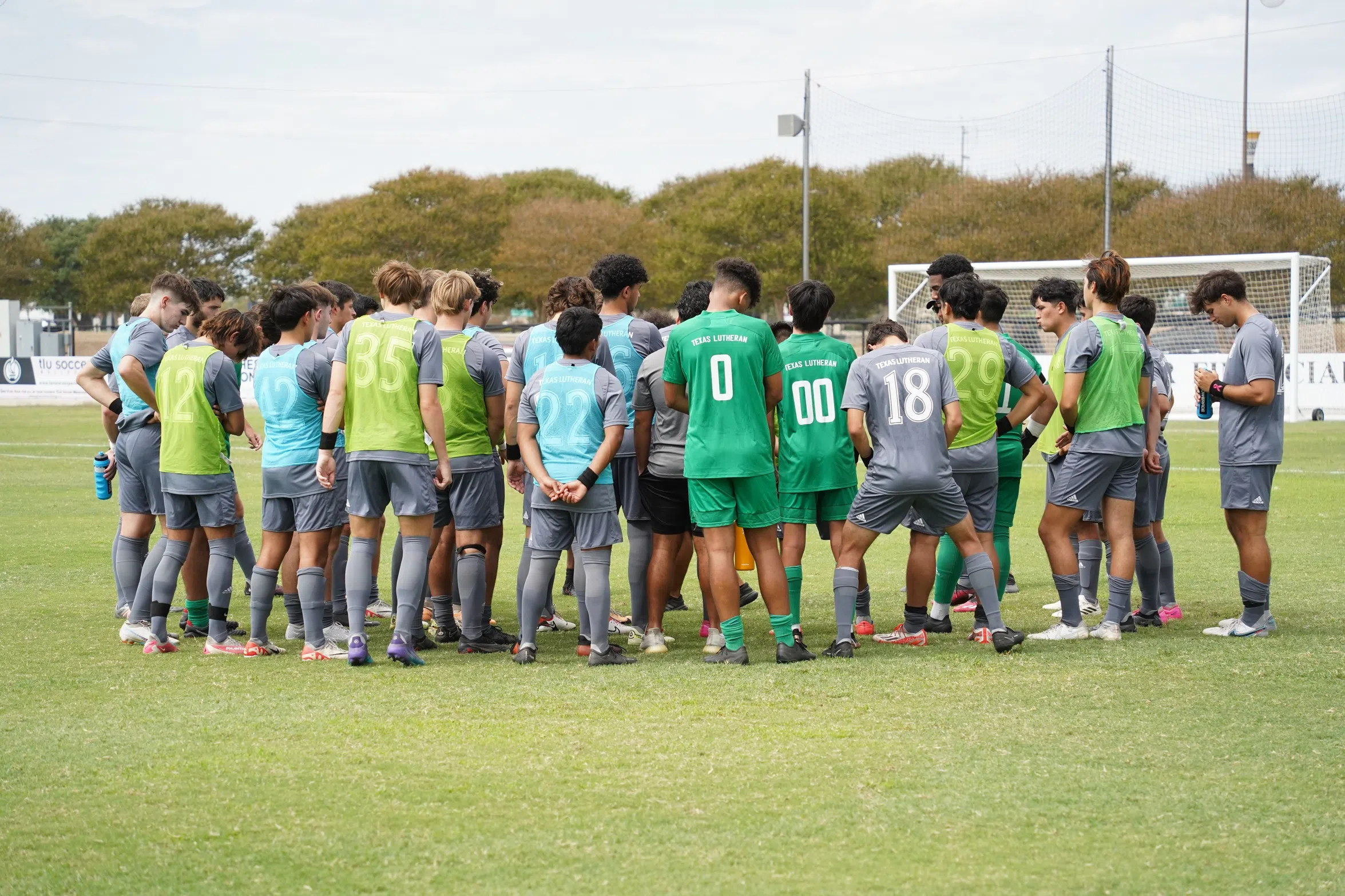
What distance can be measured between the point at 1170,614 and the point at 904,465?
7.90 feet

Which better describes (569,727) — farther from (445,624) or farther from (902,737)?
(445,624)

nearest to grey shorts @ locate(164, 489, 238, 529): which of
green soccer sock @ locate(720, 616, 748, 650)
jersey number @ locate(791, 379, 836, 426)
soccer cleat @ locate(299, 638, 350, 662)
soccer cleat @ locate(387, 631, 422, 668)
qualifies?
soccer cleat @ locate(299, 638, 350, 662)

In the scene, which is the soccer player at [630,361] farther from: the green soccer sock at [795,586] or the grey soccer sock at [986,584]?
the grey soccer sock at [986,584]

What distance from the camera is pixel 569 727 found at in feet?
16.4

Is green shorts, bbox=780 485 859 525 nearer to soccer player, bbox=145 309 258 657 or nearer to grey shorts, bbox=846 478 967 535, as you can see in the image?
grey shorts, bbox=846 478 967 535

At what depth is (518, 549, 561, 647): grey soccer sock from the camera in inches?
250

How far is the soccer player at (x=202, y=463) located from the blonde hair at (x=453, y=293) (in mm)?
1064

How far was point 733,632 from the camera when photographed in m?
6.26

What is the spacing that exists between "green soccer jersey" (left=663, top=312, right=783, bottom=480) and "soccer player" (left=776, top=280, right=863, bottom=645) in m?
0.69

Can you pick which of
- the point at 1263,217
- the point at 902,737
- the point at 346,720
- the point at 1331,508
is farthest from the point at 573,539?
the point at 1263,217

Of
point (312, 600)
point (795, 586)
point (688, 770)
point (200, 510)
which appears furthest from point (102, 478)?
point (688, 770)

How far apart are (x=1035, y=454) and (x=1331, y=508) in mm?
8275

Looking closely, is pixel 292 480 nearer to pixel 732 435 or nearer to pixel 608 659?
pixel 608 659

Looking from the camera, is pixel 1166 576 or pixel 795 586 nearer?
pixel 795 586
